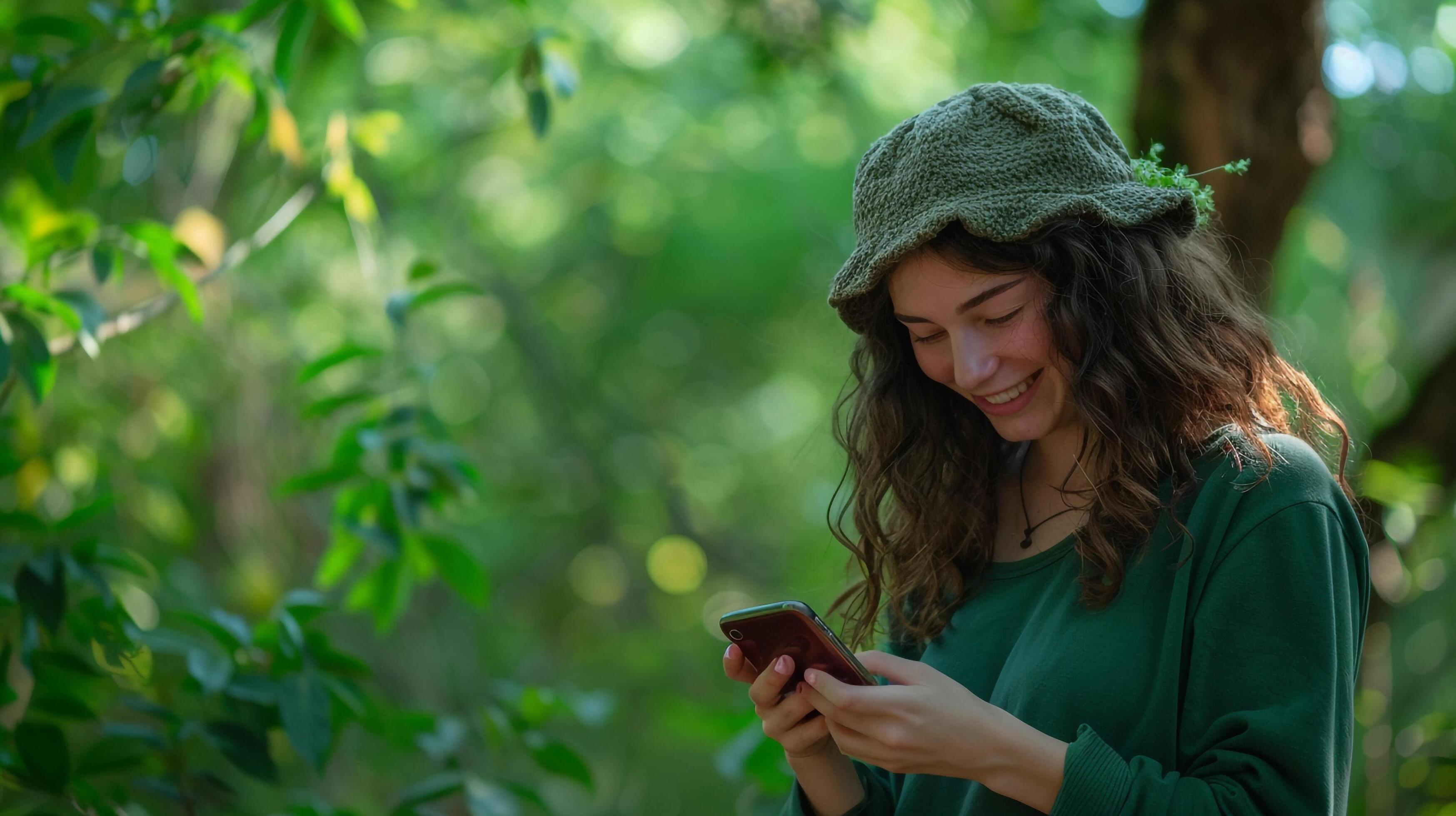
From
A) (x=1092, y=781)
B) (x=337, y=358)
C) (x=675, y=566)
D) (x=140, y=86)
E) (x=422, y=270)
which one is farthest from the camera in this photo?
(x=675, y=566)

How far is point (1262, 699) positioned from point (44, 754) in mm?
1644

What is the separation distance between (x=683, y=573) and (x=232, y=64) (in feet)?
21.7

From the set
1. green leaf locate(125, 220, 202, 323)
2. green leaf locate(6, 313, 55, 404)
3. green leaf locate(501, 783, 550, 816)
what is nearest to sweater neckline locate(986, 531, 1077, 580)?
green leaf locate(501, 783, 550, 816)

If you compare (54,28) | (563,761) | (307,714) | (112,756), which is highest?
(54,28)

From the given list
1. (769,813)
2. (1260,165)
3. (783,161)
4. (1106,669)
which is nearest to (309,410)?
(769,813)

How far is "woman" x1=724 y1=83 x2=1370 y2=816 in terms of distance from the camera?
113 cm

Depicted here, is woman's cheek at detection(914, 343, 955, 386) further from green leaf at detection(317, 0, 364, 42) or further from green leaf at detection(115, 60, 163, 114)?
green leaf at detection(115, 60, 163, 114)

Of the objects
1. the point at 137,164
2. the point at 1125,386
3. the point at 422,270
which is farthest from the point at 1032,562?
the point at 137,164

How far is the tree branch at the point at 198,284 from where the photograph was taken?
6.62 ft

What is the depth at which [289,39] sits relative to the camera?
76.2 inches

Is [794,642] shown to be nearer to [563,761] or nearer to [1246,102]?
[563,761]

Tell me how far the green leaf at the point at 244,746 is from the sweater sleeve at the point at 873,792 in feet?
2.93

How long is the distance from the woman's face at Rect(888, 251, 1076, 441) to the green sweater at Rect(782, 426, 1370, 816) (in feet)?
0.59

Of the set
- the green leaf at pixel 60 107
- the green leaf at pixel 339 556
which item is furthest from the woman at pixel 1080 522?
the green leaf at pixel 60 107
